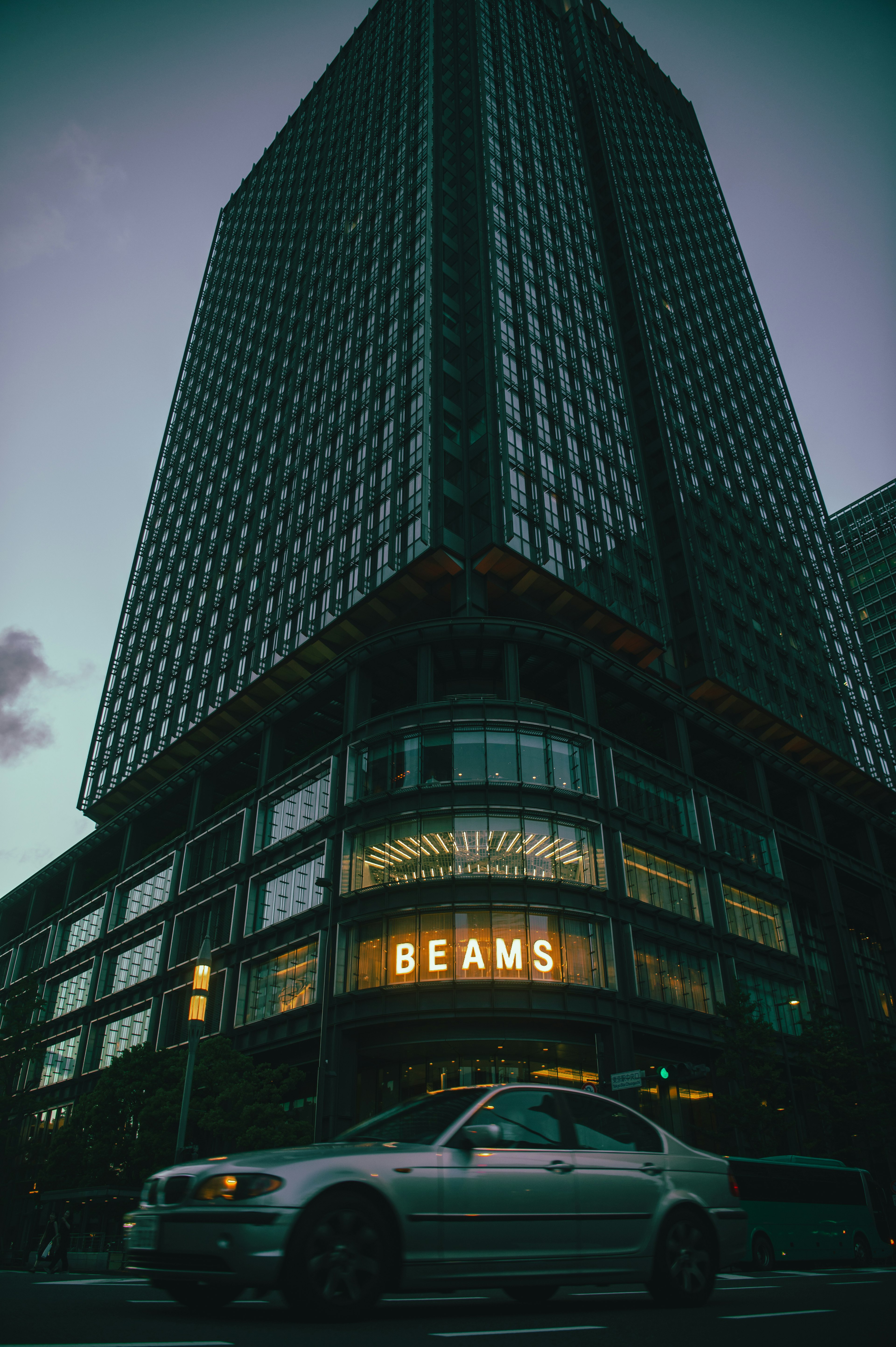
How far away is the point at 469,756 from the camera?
38312mm

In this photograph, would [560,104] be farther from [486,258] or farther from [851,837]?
[851,837]

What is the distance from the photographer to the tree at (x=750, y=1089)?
34.5 metres

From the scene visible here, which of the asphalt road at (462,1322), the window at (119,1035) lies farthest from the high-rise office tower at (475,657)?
the asphalt road at (462,1322)

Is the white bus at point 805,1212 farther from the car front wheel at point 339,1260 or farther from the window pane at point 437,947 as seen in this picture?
the car front wheel at point 339,1260

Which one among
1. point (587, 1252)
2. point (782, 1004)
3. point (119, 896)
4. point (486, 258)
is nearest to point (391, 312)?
point (486, 258)

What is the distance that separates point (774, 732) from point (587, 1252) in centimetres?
5080

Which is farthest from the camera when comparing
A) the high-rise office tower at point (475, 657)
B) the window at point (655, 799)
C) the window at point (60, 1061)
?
the window at point (60, 1061)

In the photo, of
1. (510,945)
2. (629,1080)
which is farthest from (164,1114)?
(629,1080)

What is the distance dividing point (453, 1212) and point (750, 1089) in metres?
33.1

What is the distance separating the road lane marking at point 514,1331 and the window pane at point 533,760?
3216 cm

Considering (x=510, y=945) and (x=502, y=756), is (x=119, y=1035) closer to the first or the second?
(x=510, y=945)

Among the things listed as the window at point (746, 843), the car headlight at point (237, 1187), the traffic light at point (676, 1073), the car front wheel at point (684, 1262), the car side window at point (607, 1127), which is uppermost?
the window at point (746, 843)

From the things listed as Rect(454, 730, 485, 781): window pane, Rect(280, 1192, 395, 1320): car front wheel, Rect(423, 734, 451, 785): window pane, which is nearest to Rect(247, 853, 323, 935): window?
Rect(423, 734, 451, 785): window pane

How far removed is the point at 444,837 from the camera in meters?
36.7
